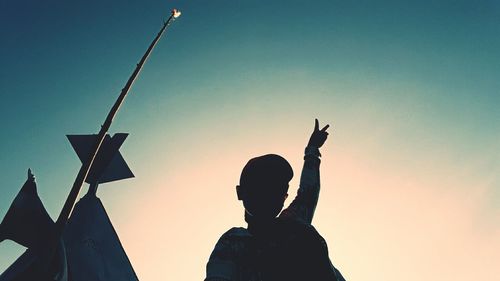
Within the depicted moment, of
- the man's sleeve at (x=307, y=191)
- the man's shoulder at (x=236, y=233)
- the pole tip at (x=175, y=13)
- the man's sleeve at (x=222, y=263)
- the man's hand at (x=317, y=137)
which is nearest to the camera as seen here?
the man's sleeve at (x=222, y=263)

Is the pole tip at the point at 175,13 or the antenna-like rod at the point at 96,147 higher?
the pole tip at the point at 175,13

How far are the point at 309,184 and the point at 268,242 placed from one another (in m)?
1.36

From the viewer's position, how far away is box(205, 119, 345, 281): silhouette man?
5.51 ft

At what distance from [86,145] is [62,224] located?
18.8 feet

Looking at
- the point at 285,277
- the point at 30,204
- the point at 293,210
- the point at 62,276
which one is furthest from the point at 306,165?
the point at 30,204

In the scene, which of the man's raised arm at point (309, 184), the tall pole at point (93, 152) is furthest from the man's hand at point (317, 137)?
the tall pole at point (93, 152)

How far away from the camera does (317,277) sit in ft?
5.27

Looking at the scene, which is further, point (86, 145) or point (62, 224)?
point (86, 145)

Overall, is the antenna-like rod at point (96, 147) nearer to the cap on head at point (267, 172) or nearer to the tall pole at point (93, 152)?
the tall pole at point (93, 152)

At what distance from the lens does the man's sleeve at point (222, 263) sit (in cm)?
179

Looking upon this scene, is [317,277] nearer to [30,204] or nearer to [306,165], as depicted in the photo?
[306,165]

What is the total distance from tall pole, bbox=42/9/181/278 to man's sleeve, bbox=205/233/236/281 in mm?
3212

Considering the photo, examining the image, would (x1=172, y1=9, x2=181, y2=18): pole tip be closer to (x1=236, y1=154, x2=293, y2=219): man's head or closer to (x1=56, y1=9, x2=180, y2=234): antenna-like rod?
(x1=56, y1=9, x2=180, y2=234): antenna-like rod

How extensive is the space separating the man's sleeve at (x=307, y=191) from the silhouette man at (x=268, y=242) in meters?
0.65
